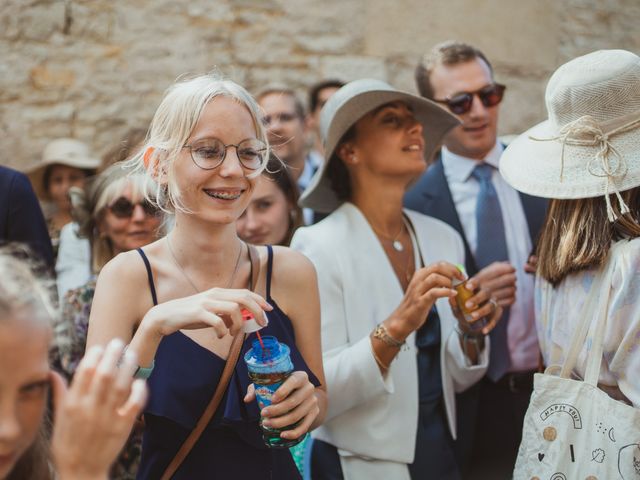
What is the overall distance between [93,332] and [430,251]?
5.15ft

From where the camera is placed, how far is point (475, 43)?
21.2 ft

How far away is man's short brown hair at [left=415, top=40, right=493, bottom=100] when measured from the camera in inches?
152

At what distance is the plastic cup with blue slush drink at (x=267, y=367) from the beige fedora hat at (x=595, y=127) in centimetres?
110

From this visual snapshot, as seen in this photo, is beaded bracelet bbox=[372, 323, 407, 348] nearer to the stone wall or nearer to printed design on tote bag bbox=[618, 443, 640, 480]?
printed design on tote bag bbox=[618, 443, 640, 480]

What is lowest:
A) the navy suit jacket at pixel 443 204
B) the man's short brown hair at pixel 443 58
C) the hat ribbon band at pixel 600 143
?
the navy suit jacket at pixel 443 204

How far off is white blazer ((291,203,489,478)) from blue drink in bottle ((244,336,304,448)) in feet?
2.67

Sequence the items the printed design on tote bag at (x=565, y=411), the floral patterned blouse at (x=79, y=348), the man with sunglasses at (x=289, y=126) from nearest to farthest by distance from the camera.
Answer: the printed design on tote bag at (x=565, y=411), the floral patterned blouse at (x=79, y=348), the man with sunglasses at (x=289, y=126)

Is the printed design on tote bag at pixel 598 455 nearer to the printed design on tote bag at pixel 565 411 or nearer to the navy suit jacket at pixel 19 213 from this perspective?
the printed design on tote bag at pixel 565 411

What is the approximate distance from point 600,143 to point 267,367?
136cm

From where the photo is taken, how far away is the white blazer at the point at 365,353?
9.28 feet

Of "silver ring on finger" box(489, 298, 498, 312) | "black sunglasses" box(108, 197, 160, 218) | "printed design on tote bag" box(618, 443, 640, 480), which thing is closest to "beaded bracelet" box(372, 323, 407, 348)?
"silver ring on finger" box(489, 298, 498, 312)

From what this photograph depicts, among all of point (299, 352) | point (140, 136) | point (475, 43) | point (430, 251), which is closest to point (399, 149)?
point (430, 251)

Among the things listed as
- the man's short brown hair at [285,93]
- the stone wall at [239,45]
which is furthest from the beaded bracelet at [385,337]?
the stone wall at [239,45]

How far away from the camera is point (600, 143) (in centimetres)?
251
